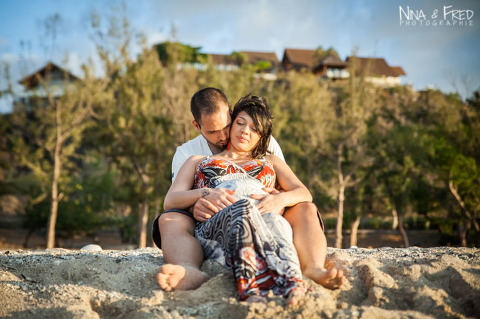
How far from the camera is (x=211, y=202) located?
293cm

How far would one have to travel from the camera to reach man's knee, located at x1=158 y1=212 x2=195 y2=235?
3006 millimetres

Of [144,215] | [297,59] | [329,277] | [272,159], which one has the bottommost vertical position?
[144,215]

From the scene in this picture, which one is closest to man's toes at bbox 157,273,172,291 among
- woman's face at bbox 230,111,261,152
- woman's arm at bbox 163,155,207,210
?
woman's arm at bbox 163,155,207,210

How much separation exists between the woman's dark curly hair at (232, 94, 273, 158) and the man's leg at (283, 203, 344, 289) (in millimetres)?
660

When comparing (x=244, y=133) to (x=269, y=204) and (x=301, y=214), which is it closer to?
(x=269, y=204)

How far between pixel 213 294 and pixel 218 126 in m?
1.78

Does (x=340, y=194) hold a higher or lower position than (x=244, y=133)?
lower

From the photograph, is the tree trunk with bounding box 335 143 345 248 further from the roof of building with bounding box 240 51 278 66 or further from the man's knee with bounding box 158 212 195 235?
the roof of building with bounding box 240 51 278 66

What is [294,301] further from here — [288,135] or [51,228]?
[288,135]

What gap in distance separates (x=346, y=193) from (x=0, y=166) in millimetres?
20821

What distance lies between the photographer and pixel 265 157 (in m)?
3.53

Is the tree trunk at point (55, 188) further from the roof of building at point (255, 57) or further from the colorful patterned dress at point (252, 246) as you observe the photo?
the roof of building at point (255, 57)

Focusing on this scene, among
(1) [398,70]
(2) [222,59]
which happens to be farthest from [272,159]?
(1) [398,70]

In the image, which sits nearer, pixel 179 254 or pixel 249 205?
pixel 249 205
